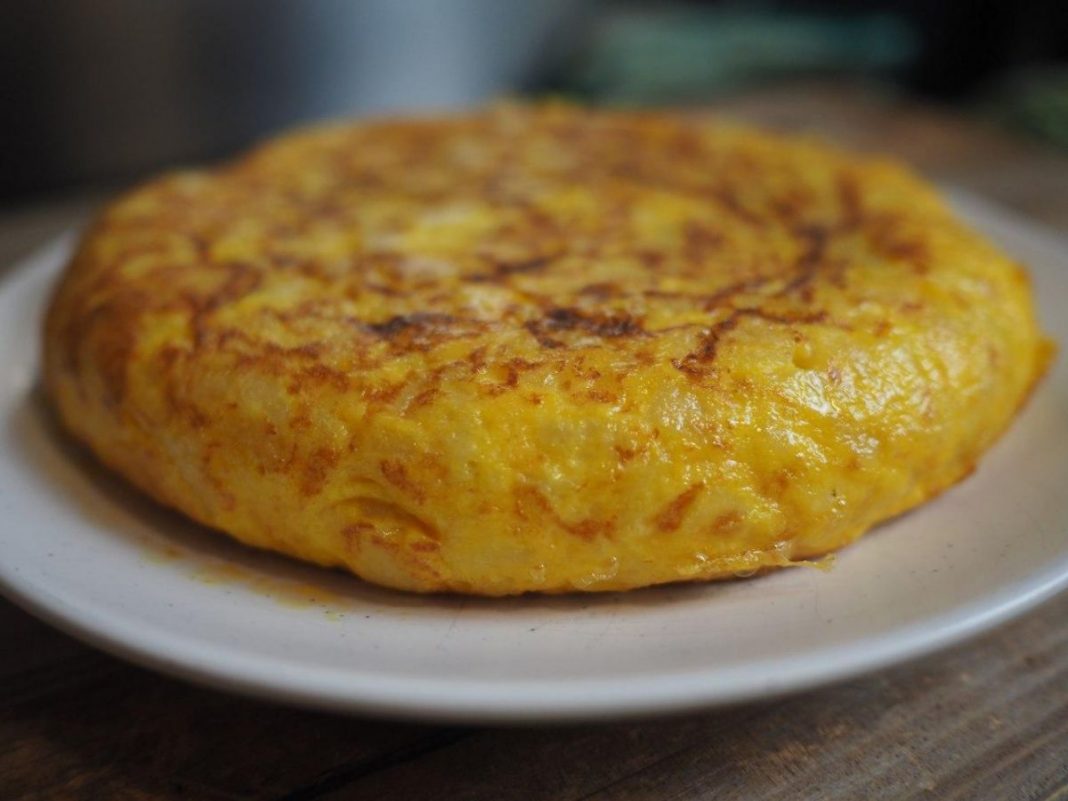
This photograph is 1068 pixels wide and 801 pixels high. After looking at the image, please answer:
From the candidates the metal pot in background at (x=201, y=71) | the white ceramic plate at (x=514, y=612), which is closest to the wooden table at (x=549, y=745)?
the white ceramic plate at (x=514, y=612)

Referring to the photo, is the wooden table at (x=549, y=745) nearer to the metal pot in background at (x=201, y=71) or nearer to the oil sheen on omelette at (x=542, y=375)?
the oil sheen on omelette at (x=542, y=375)

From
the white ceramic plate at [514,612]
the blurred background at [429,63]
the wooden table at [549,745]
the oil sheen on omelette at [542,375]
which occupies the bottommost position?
the blurred background at [429,63]

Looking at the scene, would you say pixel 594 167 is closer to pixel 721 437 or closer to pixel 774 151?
pixel 774 151

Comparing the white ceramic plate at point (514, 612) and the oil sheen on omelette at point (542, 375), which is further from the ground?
the oil sheen on omelette at point (542, 375)

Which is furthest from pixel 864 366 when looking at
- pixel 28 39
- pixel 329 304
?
pixel 28 39

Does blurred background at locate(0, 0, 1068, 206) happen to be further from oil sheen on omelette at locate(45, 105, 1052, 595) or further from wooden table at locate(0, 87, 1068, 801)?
wooden table at locate(0, 87, 1068, 801)

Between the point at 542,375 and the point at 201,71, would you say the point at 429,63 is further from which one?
the point at 542,375

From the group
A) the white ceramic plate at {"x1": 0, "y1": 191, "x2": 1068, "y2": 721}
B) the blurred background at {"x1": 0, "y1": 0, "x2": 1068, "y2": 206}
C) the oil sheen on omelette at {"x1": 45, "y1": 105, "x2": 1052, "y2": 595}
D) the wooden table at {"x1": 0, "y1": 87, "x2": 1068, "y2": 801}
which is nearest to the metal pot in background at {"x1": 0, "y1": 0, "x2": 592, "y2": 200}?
the blurred background at {"x1": 0, "y1": 0, "x2": 1068, "y2": 206}
